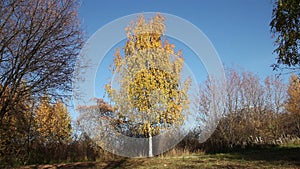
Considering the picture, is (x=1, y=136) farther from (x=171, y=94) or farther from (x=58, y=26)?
(x=171, y=94)

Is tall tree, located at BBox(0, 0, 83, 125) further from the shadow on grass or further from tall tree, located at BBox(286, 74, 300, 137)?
tall tree, located at BBox(286, 74, 300, 137)

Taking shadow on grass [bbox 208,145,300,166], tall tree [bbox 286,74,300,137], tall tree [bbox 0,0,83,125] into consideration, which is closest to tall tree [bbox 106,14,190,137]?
shadow on grass [bbox 208,145,300,166]

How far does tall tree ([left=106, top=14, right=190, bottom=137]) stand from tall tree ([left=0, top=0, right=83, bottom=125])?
246 inches

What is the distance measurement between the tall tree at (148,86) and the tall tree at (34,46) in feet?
20.5

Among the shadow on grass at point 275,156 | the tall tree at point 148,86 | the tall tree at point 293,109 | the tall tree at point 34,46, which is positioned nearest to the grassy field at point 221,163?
the shadow on grass at point 275,156

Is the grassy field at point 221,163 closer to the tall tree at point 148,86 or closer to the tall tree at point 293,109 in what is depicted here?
the tall tree at point 148,86

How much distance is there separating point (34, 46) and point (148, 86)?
22.9ft

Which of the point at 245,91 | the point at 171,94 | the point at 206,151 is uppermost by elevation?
the point at 245,91

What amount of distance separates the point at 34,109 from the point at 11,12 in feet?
8.17

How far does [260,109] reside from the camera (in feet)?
68.1

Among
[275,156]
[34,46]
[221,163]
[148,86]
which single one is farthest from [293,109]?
[34,46]

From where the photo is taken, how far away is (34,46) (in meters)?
5.99

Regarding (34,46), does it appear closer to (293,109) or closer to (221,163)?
(221,163)

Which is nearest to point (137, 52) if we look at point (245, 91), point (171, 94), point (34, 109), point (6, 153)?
point (171, 94)
